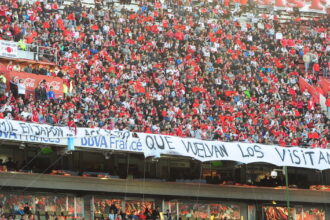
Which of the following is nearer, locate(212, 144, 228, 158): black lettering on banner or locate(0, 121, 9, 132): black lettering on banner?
locate(0, 121, 9, 132): black lettering on banner

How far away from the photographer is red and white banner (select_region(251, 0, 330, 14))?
183 feet

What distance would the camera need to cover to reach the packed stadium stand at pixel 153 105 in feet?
116

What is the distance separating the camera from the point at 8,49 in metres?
38.5

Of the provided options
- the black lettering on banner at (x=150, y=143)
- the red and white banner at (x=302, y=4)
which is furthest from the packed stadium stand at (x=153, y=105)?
the red and white banner at (x=302, y=4)

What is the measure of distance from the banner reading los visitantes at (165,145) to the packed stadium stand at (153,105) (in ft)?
1.46

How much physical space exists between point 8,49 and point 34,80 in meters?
2.23

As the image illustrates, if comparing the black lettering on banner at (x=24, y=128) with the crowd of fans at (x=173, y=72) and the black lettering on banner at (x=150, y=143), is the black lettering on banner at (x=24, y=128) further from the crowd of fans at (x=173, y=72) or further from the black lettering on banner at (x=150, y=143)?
the black lettering on banner at (x=150, y=143)

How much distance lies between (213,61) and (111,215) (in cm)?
1354

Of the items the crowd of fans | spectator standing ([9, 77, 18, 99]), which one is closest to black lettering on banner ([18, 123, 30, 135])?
the crowd of fans

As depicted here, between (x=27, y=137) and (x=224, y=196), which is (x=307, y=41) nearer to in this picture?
(x=224, y=196)

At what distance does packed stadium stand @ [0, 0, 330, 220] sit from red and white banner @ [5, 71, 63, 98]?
0.26 feet

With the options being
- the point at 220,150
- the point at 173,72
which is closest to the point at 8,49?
the point at 173,72

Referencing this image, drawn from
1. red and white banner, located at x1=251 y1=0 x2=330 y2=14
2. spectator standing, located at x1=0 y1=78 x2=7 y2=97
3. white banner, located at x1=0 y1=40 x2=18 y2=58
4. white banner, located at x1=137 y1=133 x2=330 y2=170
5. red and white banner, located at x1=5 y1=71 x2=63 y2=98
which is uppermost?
red and white banner, located at x1=251 y1=0 x2=330 y2=14

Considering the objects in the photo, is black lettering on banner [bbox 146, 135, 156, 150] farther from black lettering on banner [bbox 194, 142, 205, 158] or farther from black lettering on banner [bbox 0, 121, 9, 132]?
black lettering on banner [bbox 0, 121, 9, 132]
